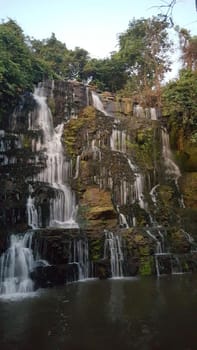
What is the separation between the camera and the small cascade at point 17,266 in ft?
29.2

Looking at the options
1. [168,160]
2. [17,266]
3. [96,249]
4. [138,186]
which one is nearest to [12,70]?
[138,186]

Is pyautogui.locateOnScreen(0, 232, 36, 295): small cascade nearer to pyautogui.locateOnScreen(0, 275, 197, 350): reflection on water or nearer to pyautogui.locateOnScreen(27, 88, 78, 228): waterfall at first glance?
pyautogui.locateOnScreen(0, 275, 197, 350): reflection on water

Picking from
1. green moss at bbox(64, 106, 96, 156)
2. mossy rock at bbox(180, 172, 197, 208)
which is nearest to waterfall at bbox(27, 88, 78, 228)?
green moss at bbox(64, 106, 96, 156)

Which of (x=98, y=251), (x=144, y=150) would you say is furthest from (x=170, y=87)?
(x=98, y=251)

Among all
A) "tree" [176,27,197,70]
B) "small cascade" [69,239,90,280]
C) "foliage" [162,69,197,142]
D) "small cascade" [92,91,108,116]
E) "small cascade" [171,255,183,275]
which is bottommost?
"small cascade" [171,255,183,275]

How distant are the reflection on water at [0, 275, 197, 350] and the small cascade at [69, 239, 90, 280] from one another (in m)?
1.56

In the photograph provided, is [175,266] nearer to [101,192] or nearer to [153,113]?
[101,192]

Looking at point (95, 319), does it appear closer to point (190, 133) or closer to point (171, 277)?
point (171, 277)

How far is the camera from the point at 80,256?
10828 millimetres

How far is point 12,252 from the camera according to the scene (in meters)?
9.92

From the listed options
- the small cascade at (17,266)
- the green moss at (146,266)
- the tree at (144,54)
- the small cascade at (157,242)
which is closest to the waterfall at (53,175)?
the small cascade at (17,266)

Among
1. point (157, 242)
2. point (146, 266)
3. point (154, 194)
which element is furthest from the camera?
point (154, 194)

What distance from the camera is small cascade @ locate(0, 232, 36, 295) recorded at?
8906 mm

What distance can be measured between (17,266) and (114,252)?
3.22 metres
